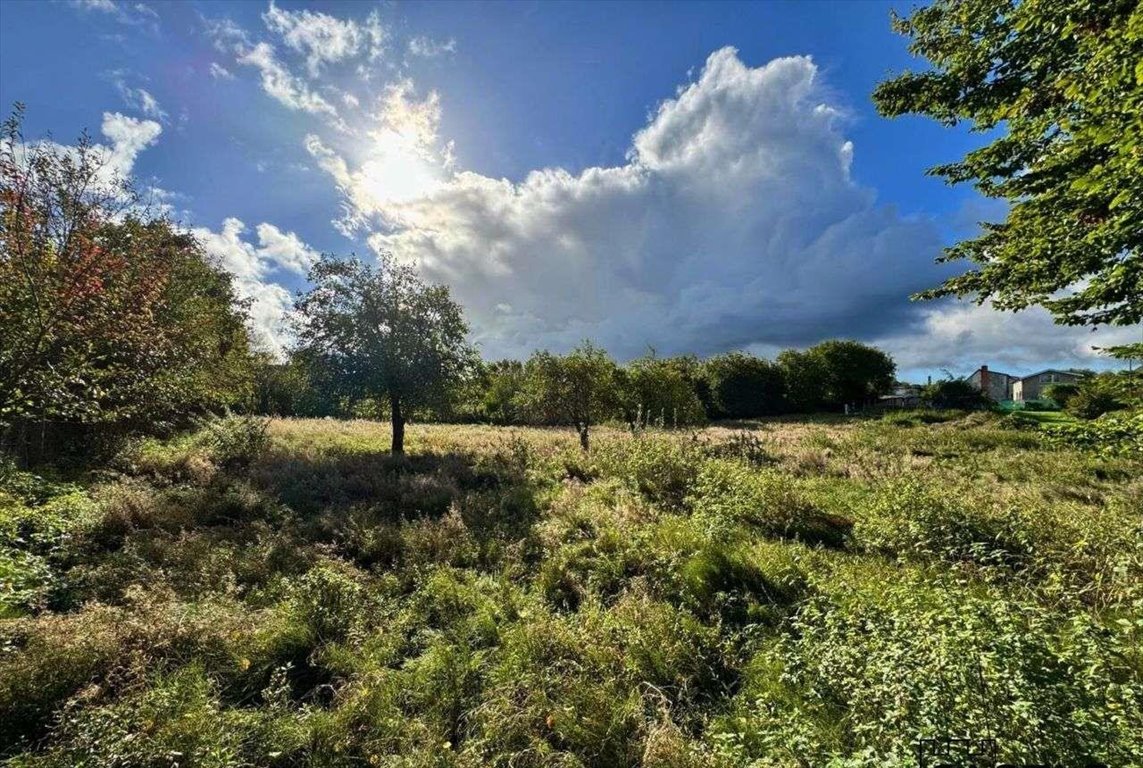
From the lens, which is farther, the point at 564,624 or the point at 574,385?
the point at 574,385

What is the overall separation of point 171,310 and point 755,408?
62168mm

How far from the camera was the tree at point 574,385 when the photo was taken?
2325 centimetres

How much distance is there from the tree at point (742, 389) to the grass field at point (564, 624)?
53229mm

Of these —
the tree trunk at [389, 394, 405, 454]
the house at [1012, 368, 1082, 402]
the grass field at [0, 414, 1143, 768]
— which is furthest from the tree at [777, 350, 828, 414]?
the tree trunk at [389, 394, 405, 454]

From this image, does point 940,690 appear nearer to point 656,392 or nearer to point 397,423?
point 397,423

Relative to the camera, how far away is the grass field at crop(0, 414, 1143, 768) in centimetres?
363

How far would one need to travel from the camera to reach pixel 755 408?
64250 millimetres

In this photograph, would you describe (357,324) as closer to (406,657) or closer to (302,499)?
(302,499)

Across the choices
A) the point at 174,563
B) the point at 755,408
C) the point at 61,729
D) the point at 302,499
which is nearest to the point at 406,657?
the point at 61,729

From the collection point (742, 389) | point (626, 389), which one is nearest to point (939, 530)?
point (626, 389)

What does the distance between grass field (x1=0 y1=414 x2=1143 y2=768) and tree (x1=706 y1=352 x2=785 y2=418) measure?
175 feet

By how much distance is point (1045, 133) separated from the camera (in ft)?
25.0

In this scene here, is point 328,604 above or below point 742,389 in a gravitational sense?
below

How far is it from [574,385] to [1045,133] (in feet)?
58.6
